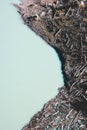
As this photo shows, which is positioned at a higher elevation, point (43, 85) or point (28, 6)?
point (28, 6)

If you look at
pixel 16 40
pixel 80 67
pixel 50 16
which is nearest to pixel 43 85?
pixel 80 67

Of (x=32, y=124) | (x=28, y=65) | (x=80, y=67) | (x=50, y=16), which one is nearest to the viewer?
(x=32, y=124)

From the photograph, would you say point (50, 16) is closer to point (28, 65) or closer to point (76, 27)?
point (76, 27)
